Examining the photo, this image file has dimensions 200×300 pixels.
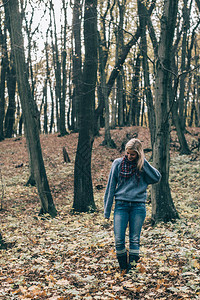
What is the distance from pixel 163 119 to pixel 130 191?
329 cm

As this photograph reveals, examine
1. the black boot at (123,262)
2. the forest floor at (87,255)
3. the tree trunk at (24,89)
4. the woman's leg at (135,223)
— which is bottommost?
the forest floor at (87,255)

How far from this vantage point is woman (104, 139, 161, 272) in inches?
175

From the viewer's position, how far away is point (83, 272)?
5.02m

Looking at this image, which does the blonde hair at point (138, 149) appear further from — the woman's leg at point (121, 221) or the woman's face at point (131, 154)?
the woman's leg at point (121, 221)

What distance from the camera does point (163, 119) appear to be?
23.8ft

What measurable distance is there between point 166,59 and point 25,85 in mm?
3928

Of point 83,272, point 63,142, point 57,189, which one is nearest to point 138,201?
point 83,272

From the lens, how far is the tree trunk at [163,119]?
718 centimetres

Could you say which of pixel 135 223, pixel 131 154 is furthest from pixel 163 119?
pixel 135 223

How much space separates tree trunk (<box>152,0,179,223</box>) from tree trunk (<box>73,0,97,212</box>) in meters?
2.83

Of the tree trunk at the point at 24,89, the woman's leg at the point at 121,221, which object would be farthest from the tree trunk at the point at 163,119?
the tree trunk at the point at 24,89

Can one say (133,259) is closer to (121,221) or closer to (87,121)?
(121,221)

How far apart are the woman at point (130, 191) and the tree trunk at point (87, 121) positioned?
5.13 metres

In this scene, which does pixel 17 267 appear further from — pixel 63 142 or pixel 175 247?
pixel 63 142
